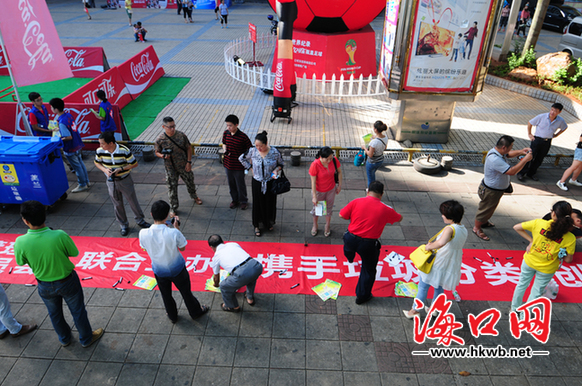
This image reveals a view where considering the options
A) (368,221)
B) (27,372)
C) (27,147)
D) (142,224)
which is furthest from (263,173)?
(27,147)

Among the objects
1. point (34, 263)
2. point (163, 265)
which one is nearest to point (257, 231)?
point (163, 265)

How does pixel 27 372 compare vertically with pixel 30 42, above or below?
below

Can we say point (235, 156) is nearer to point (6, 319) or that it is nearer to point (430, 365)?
point (6, 319)

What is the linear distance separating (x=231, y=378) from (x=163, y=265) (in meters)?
1.60

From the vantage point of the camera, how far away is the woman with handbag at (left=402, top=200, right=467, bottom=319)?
4.41 metres

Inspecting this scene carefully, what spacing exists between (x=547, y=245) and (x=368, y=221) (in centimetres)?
218

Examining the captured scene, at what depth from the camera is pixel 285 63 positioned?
1125 cm

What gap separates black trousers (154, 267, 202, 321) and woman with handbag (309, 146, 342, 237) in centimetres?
254

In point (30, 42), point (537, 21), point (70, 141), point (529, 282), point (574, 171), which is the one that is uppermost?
point (30, 42)

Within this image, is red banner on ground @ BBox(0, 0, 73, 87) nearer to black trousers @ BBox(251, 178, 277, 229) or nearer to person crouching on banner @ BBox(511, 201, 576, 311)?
black trousers @ BBox(251, 178, 277, 229)

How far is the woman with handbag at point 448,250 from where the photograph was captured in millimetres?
4406

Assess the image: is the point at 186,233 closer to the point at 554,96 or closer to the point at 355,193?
the point at 355,193

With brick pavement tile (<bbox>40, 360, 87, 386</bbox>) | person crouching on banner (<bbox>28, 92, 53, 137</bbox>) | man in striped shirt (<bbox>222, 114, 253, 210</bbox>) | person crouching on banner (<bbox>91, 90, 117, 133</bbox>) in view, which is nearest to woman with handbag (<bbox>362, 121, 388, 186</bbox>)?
man in striped shirt (<bbox>222, 114, 253, 210</bbox>)

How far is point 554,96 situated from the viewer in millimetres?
13781
